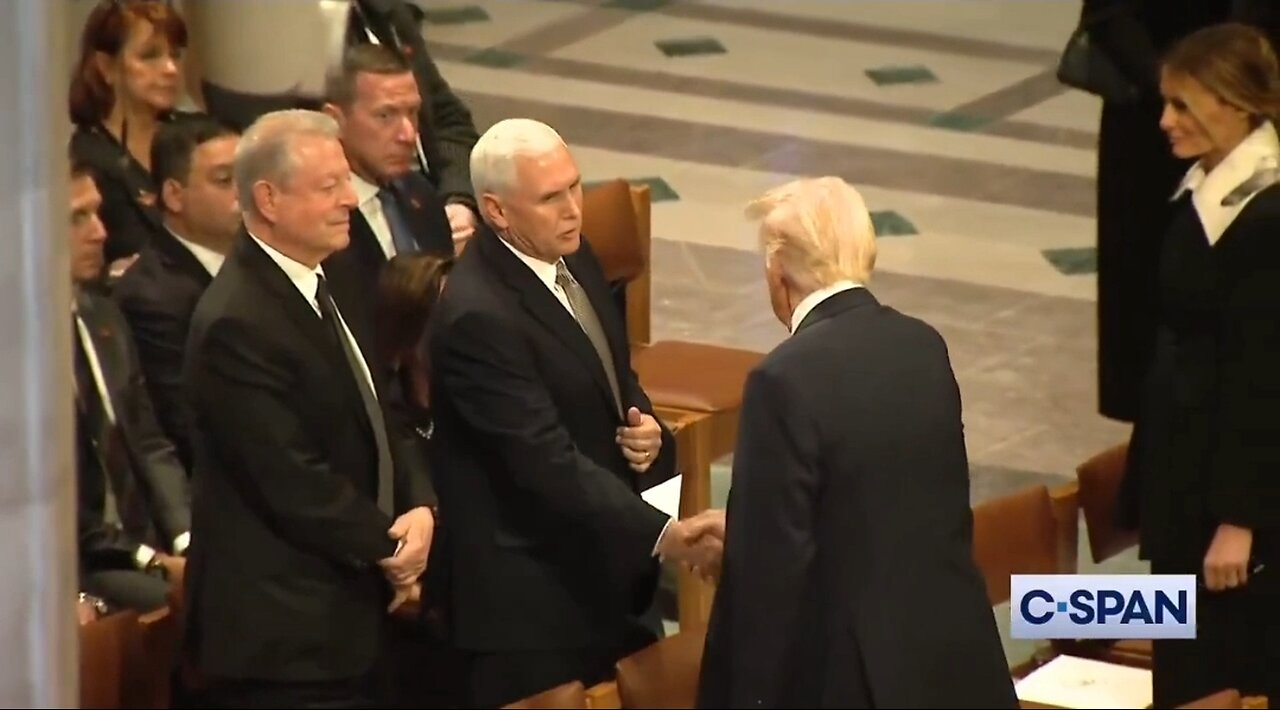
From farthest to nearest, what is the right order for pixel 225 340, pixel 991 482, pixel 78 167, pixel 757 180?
pixel 757 180 < pixel 991 482 < pixel 78 167 < pixel 225 340

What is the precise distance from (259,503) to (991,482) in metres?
3.46

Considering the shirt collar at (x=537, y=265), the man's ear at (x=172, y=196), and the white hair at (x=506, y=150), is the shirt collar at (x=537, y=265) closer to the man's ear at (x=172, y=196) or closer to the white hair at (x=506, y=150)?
the white hair at (x=506, y=150)

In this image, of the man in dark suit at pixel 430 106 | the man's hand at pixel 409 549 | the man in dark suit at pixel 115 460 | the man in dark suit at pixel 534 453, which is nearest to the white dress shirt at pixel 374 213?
the man in dark suit at pixel 430 106

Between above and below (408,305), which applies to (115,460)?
below

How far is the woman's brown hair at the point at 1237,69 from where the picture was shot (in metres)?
5.39

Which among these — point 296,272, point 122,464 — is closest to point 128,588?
point 122,464

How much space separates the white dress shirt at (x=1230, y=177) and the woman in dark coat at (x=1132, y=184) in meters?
1.65

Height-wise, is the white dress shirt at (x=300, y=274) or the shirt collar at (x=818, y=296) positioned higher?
the shirt collar at (x=818, y=296)

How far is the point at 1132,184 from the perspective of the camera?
748 centimetres

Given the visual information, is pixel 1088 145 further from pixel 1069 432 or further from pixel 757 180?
pixel 1069 432

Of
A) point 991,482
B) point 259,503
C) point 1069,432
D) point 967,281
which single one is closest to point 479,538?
point 259,503

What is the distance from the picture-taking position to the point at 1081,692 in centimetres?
566

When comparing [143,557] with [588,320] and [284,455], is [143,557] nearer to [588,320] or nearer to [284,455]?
[284,455]

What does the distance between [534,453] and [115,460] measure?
118cm
